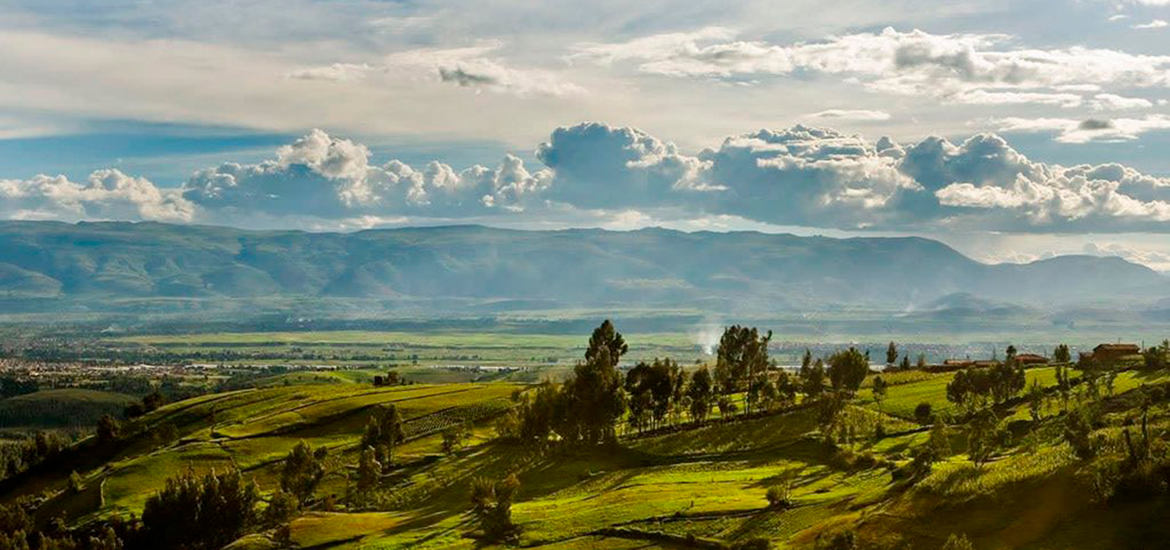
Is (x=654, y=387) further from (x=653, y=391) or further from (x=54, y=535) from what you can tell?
(x=54, y=535)

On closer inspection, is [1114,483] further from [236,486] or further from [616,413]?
[236,486]

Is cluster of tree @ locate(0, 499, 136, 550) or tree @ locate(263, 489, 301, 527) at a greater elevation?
→ tree @ locate(263, 489, 301, 527)

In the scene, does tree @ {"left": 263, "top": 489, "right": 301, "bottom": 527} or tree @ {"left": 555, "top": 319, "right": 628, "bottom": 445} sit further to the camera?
tree @ {"left": 555, "top": 319, "right": 628, "bottom": 445}

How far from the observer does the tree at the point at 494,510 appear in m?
105

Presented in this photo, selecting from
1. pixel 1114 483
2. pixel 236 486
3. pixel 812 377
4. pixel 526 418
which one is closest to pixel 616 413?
pixel 526 418

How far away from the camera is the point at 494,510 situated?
10762cm

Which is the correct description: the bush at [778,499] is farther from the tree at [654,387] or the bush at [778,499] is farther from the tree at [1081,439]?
the tree at [654,387]

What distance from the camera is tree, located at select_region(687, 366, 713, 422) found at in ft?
564

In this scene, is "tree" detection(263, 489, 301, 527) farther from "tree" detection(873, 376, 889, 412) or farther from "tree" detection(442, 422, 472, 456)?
"tree" detection(873, 376, 889, 412)

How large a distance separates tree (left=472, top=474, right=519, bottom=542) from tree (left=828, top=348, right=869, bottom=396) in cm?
9081

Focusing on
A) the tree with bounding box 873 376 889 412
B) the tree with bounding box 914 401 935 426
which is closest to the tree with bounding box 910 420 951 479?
the tree with bounding box 914 401 935 426

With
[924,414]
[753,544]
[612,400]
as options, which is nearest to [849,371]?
[924,414]

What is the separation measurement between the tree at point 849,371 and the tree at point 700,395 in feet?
83.8

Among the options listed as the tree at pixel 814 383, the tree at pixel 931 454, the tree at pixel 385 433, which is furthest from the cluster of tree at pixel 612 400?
the tree at pixel 931 454
